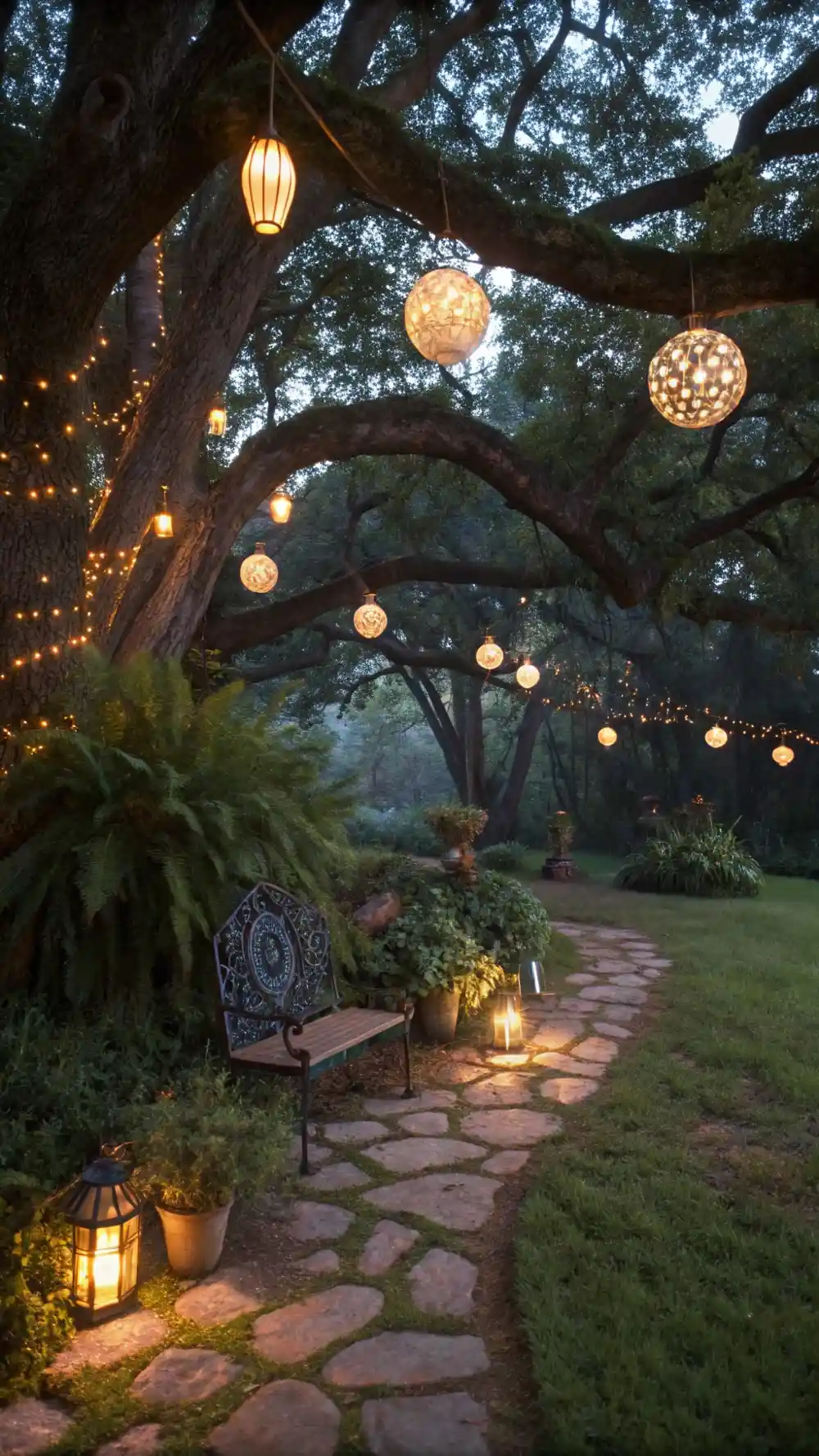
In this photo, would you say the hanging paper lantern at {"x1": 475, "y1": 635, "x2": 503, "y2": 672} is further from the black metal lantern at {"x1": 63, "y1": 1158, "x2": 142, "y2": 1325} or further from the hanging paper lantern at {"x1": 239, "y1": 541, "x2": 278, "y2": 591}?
the black metal lantern at {"x1": 63, "y1": 1158, "x2": 142, "y2": 1325}

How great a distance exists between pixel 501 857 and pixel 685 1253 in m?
12.5

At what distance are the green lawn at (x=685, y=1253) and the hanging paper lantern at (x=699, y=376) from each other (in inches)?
123

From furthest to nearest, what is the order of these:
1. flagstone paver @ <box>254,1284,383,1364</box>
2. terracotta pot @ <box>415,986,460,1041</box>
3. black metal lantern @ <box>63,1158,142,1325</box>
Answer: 1. terracotta pot @ <box>415,986,460,1041</box>
2. black metal lantern @ <box>63,1158,142,1325</box>
3. flagstone paver @ <box>254,1284,383,1364</box>

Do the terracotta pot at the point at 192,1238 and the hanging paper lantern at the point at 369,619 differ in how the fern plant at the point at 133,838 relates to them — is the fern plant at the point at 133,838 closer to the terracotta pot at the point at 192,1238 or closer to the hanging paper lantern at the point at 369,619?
the terracotta pot at the point at 192,1238

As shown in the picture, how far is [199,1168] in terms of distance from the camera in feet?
9.65

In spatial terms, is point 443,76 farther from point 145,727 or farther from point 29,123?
point 145,727

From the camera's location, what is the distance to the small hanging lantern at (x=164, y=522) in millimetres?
5723

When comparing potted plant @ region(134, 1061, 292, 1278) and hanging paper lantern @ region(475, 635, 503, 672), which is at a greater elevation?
hanging paper lantern @ region(475, 635, 503, 672)

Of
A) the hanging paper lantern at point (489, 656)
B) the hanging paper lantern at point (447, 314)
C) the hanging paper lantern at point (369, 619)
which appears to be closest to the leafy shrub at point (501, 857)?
the hanging paper lantern at point (489, 656)

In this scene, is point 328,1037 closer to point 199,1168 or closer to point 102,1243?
point 199,1168

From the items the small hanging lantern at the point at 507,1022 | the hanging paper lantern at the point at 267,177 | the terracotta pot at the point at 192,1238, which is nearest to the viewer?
the hanging paper lantern at the point at 267,177

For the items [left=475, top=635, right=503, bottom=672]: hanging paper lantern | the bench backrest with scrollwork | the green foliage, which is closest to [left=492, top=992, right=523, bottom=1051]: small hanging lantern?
the bench backrest with scrollwork

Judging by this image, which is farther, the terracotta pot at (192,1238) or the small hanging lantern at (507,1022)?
the small hanging lantern at (507,1022)

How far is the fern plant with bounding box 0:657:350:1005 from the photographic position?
397 centimetres
